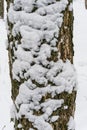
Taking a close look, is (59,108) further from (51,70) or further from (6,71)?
(6,71)

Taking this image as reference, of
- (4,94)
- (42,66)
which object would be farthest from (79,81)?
(42,66)

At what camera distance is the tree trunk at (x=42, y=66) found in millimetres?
2348

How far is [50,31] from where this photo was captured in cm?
235

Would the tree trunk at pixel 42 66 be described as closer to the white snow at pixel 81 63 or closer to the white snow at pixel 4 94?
the white snow at pixel 4 94

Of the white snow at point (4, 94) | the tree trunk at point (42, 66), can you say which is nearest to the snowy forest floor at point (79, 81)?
the white snow at point (4, 94)

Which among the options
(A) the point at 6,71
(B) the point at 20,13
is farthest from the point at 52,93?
(A) the point at 6,71

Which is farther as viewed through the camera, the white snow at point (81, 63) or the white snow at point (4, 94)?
the white snow at point (81, 63)

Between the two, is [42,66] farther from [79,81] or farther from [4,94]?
[79,81]

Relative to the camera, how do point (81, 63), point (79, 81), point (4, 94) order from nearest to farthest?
point (4, 94) → point (79, 81) → point (81, 63)

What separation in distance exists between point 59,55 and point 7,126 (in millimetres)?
2998

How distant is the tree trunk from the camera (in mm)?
2348

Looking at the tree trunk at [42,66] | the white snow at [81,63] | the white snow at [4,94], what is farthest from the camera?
the white snow at [81,63]

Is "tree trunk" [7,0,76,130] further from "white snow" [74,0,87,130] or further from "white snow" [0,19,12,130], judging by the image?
"white snow" [74,0,87,130]

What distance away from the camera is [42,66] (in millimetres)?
2418
